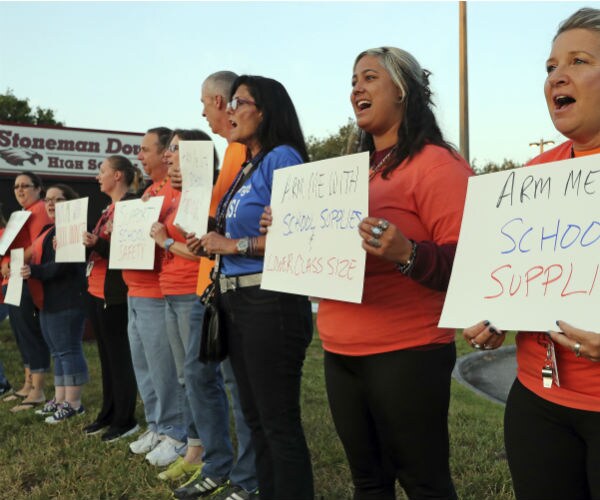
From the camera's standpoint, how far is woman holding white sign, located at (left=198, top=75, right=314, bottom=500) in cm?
286

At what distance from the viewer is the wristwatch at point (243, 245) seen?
2.88m

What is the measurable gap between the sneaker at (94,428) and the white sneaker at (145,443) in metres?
0.64

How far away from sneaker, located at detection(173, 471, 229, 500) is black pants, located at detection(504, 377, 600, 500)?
2.26 metres

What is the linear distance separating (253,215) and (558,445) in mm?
1622

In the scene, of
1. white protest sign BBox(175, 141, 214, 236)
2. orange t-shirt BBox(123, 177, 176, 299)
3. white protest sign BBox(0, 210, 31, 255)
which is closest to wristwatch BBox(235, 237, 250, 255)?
white protest sign BBox(175, 141, 214, 236)

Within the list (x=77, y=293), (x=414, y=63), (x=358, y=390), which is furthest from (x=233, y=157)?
(x=77, y=293)

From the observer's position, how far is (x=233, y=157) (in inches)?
140

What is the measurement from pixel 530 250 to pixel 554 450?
1.69 feet

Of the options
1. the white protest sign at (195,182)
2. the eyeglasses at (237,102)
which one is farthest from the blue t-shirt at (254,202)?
the white protest sign at (195,182)

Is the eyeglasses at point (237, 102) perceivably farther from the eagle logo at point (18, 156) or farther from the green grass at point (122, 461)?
the eagle logo at point (18, 156)

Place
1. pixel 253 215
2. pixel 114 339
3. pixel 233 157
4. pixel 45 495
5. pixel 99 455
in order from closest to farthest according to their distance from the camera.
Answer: pixel 253 215, pixel 233 157, pixel 45 495, pixel 99 455, pixel 114 339

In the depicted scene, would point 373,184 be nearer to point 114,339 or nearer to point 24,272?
point 114,339

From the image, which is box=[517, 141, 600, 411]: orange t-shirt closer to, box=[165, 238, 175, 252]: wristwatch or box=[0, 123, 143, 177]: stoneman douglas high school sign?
box=[165, 238, 175, 252]: wristwatch

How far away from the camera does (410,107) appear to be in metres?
2.45
